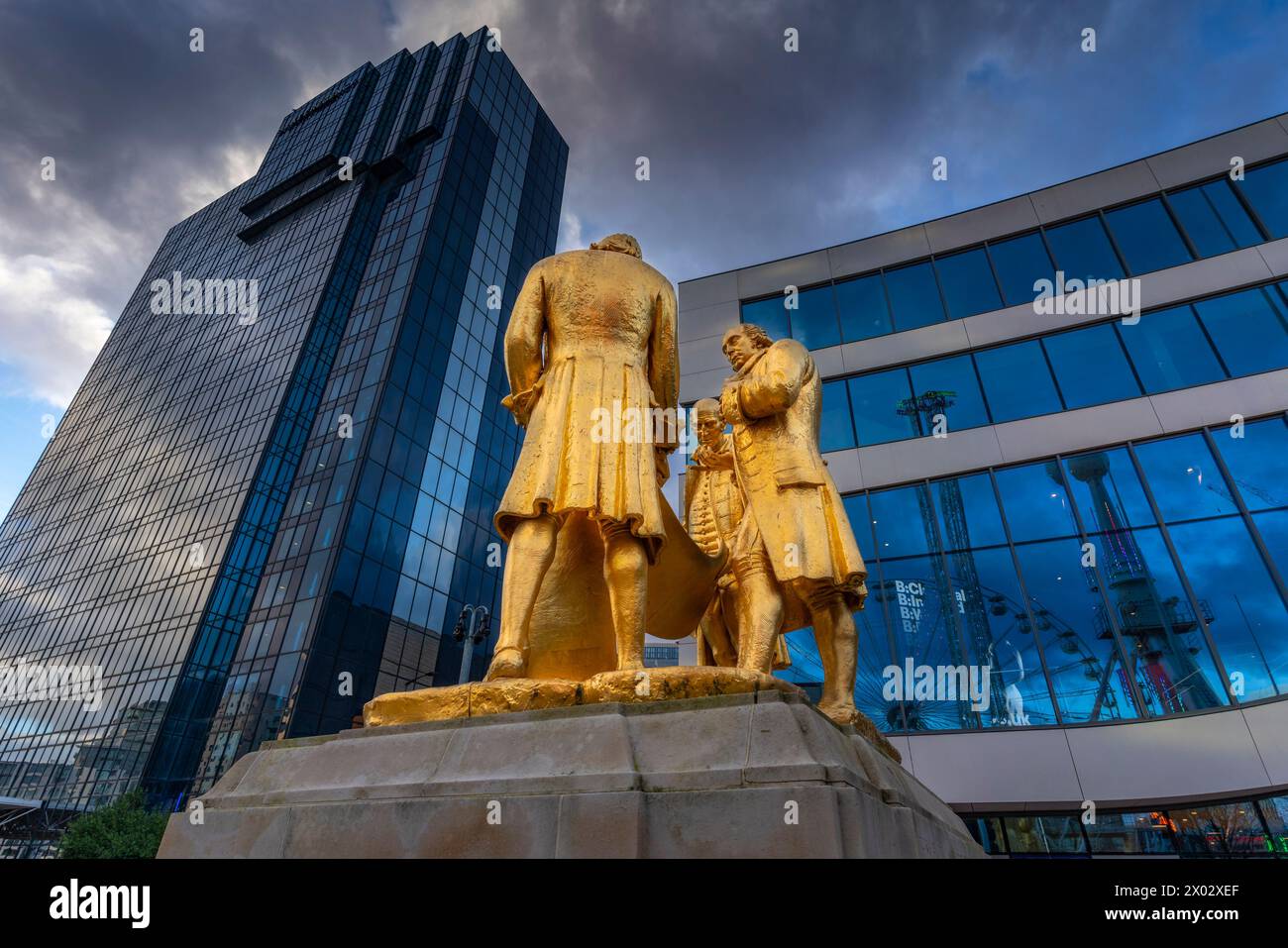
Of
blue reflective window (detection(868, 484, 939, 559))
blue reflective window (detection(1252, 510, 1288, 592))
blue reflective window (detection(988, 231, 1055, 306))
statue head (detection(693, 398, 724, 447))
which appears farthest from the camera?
blue reflective window (detection(988, 231, 1055, 306))

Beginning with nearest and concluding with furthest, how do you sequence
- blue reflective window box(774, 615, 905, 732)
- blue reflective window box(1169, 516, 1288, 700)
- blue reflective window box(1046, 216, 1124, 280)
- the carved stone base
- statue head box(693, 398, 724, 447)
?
the carved stone base
statue head box(693, 398, 724, 447)
blue reflective window box(1169, 516, 1288, 700)
blue reflective window box(774, 615, 905, 732)
blue reflective window box(1046, 216, 1124, 280)

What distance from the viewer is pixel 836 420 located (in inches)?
790

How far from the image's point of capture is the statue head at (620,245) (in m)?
4.92

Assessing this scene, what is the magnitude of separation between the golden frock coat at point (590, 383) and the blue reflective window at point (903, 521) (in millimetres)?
14578

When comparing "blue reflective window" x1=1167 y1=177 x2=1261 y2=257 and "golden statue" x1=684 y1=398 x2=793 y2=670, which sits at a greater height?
"blue reflective window" x1=1167 y1=177 x2=1261 y2=257

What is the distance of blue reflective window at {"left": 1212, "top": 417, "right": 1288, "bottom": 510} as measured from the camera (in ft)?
51.2

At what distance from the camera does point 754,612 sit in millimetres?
4453

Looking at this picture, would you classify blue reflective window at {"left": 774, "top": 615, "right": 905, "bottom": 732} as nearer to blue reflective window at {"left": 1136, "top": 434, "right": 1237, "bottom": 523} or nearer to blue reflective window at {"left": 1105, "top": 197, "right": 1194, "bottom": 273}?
blue reflective window at {"left": 1136, "top": 434, "right": 1237, "bottom": 523}

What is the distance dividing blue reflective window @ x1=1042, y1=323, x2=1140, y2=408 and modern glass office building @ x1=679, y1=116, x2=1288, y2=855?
0.06m

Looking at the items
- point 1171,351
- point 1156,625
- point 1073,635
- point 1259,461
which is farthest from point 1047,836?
point 1171,351

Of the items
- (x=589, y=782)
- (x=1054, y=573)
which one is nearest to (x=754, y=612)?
(x=589, y=782)
